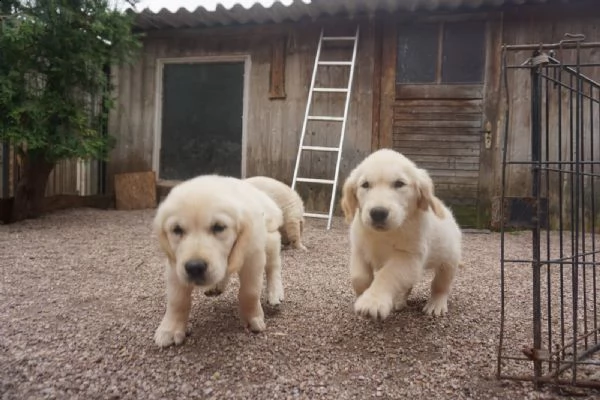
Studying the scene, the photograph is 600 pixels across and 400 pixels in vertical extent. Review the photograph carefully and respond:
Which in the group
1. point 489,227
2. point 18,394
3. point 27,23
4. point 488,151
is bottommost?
point 18,394

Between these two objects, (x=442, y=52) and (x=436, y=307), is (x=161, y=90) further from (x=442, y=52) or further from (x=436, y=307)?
(x=436, y=307)

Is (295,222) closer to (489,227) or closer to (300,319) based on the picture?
(300,319)

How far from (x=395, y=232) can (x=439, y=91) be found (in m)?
5.68

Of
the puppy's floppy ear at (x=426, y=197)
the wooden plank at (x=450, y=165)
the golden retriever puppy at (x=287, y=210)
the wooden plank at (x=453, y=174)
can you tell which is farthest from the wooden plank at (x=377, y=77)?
the puppy's floppy ear at (x=426, y=197)

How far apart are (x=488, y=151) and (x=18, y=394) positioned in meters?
7.27

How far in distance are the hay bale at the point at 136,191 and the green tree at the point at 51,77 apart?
148 cm

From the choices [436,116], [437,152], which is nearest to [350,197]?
[437,152]

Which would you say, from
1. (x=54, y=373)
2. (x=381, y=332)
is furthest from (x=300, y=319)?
(x=54, y=373)

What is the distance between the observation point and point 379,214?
8.73 ft

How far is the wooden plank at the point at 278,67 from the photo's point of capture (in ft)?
28.5

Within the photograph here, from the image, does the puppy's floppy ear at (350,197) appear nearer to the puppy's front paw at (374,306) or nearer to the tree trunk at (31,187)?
the puppy's front paw at (374,306)

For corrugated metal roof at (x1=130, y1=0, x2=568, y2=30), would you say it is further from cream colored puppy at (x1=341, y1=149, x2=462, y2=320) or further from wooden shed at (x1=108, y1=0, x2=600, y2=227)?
cream colored puppy at (x1=341, y1=149, x2=462, y2=320)

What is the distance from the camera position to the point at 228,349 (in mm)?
2520

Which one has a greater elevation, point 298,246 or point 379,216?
point 379,216
